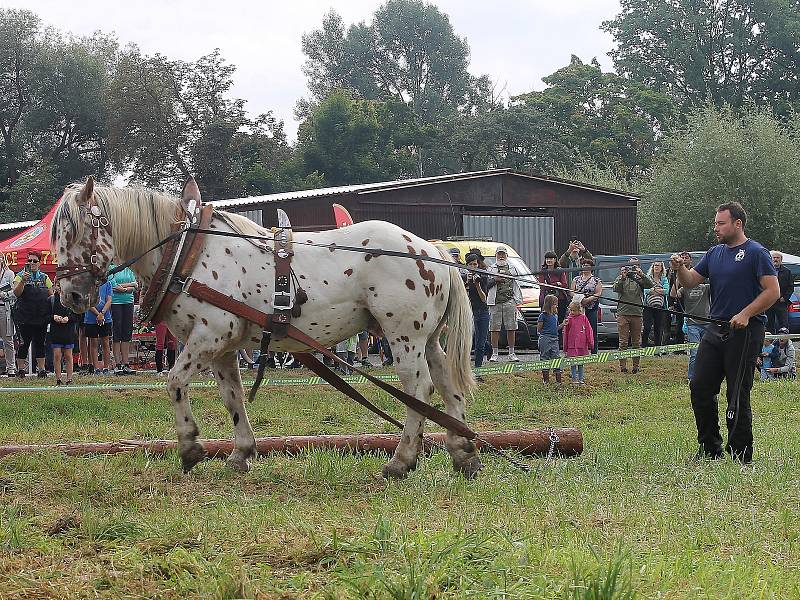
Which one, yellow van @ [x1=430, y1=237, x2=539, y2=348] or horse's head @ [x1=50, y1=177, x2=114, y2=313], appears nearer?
horse's head @ [x1=50, y1=177, x2=114, y2=313]

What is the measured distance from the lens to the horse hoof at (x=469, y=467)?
8359 millimetres

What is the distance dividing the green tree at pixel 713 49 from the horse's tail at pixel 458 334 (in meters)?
67.5

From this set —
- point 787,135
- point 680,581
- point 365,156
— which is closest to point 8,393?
point 680,581

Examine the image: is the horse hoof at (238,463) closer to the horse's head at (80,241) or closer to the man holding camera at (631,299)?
the horse's head at (80,241)

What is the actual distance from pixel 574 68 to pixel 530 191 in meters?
39.1

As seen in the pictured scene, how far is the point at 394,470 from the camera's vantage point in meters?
8.20

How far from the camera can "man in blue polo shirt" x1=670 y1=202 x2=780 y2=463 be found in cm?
865

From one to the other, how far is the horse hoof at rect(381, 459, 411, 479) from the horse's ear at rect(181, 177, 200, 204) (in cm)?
254

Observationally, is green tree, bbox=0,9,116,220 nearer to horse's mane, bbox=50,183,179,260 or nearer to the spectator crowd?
the spectator crowd

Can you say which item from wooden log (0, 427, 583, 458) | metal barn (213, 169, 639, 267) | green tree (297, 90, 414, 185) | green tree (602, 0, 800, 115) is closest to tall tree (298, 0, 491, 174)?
green tree (602, 0, 800, 115)

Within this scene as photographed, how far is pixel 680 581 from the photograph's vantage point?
4703 mm

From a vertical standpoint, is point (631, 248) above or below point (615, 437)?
above

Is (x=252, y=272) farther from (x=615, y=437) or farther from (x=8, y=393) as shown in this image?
(x=8, y=393)

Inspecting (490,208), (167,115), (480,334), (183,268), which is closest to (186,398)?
(183,268)
